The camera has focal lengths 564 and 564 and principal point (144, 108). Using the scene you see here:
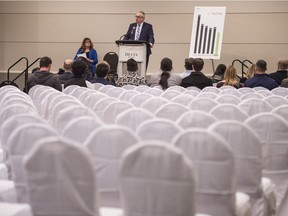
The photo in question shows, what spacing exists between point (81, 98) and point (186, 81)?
263cm

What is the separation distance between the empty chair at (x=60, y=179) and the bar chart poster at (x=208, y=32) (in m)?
9.42

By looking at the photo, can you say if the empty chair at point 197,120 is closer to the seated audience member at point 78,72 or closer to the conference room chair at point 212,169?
the conference room chair at point 212,169

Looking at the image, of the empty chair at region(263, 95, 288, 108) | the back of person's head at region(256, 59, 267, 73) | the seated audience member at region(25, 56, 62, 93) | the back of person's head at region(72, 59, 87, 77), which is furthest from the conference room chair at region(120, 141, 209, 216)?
the back of person's head at region(256, 59, 267, 73)

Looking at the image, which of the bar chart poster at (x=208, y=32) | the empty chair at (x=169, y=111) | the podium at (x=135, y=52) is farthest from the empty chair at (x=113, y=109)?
the bar chart poster at (x=208, y=32)

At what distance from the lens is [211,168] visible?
2.79 m

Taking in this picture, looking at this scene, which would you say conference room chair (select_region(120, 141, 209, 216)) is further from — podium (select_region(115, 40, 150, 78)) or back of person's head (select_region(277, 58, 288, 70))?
back of person's head (select_region(277, 58, 288, 70))

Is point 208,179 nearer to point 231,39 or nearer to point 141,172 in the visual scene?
point 141,172

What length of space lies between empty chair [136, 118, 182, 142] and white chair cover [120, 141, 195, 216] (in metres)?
0.84

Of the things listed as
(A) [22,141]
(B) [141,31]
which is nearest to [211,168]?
(A) [22,141]

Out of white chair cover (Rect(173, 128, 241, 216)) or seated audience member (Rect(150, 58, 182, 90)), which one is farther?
seated audience member (Rect(150, 58, 182, 90))

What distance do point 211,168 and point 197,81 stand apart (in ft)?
18.2

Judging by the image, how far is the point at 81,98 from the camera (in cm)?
606

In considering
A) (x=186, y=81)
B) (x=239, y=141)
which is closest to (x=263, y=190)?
(x=239, y=141)

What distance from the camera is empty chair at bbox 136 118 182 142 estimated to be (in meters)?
3.15
